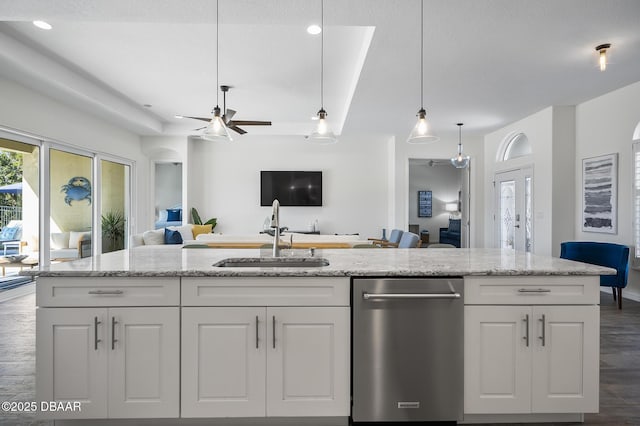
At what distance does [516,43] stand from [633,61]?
1471 millimetres

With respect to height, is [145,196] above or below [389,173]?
below

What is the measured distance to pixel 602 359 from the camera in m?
2.51

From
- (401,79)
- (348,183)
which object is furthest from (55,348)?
(348,183)

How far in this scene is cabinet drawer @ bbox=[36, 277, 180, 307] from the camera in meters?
1.59

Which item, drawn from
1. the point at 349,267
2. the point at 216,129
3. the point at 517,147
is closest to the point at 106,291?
the point at 349,267

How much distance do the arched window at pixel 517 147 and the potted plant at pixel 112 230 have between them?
7459 mm

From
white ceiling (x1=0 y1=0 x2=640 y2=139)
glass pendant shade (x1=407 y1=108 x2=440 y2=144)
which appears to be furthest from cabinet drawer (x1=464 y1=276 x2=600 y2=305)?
white ceiling (x1=0 y1=0 x2=640 y2=139)

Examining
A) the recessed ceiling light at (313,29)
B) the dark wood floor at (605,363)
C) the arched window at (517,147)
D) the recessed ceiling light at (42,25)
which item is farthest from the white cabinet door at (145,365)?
the arched window at (517,147)

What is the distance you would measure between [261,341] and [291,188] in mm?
5898

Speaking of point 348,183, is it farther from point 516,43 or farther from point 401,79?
point 516,43

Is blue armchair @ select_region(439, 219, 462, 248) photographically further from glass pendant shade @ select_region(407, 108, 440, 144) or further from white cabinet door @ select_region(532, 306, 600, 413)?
white cabinet door @ select_region(532, 306, 600, 413)

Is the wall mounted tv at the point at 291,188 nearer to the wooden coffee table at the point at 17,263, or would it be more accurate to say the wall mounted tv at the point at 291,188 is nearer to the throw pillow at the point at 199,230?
the throw pillow at the point at 199,230

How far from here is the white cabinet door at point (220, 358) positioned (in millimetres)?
1616

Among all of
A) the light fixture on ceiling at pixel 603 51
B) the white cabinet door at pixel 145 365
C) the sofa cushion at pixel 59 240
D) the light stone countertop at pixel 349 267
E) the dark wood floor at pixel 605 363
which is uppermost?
the light fixture on ceiling at pixel 603 51
